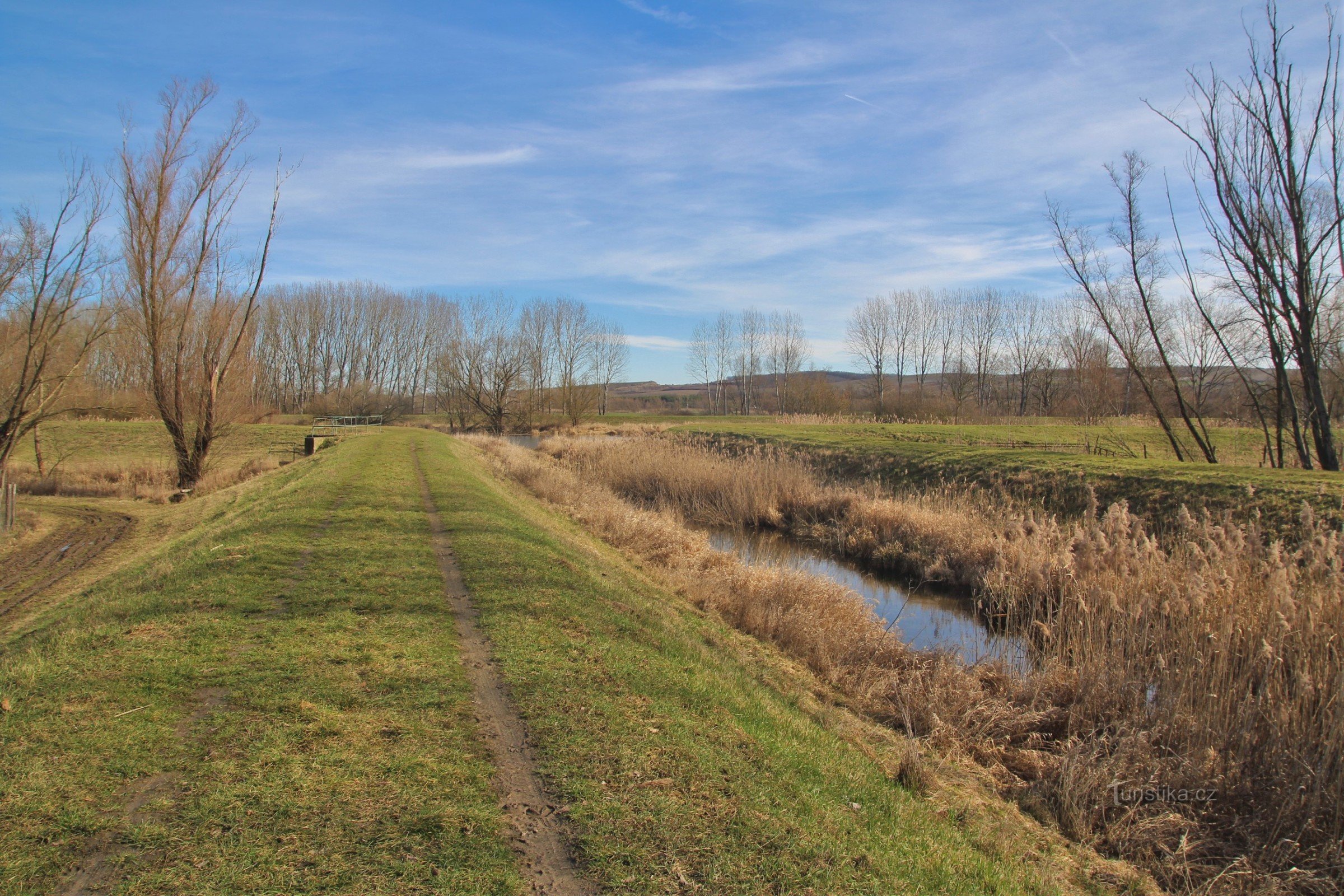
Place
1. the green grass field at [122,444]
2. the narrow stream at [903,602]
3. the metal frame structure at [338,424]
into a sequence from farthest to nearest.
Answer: the metal frame structure at [338,424] < the green grass field at [122,444] < the narrow stream at [903,602]

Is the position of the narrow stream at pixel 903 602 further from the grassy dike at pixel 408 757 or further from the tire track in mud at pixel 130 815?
the tire track in mud at pixel 130 815

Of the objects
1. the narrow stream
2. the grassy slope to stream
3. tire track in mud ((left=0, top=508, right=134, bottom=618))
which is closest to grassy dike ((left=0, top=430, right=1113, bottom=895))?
the narrow stream

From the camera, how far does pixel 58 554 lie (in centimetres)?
1279

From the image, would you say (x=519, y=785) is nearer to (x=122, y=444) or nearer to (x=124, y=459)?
(x=124, y=459)

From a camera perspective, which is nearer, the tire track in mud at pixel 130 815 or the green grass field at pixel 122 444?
the tire track in mud at pixel 130 815

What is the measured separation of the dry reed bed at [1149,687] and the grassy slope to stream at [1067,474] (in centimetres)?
95

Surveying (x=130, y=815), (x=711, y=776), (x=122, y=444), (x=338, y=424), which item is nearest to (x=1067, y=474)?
(x=711, y=776)

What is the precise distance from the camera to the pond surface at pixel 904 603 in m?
8.02

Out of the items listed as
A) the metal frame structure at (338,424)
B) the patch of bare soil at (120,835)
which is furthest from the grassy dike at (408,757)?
the metal frame structure at (338,424)

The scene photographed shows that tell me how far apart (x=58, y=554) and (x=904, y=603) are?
15.9 metres

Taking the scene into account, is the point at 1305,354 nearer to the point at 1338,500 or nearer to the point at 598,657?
the point at 1338,500

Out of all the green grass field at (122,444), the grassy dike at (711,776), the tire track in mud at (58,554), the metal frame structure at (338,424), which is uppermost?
the metal frame structure at (338,424)

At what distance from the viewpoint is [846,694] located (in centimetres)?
667

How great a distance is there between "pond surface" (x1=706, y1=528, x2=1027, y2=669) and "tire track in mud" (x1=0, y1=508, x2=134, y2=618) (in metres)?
11.9
